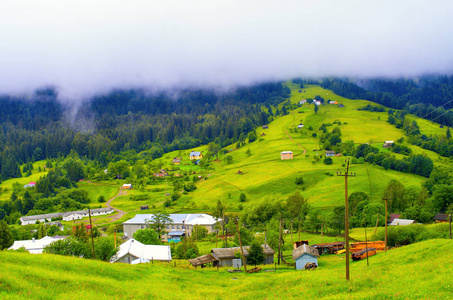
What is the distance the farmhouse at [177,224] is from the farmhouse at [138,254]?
41.8 meters

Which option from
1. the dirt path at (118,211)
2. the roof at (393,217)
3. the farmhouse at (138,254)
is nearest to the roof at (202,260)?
the farmhouse at (138,254)

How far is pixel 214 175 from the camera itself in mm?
153875

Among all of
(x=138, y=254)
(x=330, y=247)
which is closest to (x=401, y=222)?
(x=330, y=247)

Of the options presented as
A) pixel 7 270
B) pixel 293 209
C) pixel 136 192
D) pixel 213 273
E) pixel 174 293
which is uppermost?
pixel 7 270

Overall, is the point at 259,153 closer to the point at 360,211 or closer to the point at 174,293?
the point at 360,211

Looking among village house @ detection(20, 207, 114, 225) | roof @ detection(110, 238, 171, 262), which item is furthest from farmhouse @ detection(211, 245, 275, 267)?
village house @ detection(20, 207, 114, 225)

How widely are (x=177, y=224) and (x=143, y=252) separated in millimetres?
47925

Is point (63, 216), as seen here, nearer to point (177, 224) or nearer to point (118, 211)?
point (118, 211)

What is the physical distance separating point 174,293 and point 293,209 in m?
64.3

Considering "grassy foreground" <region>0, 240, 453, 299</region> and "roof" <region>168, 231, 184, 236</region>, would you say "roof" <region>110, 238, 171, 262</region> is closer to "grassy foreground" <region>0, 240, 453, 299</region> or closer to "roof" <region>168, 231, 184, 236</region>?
"grassy foreground" <region>0, 240, 453, 299</region>

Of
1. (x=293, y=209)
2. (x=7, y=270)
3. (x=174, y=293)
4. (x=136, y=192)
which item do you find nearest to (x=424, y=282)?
(x=174, y=293)

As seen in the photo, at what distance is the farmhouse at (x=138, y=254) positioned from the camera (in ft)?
164

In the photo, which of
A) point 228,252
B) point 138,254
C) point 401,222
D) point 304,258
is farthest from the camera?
point 401,222

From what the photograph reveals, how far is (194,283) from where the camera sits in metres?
33.8
